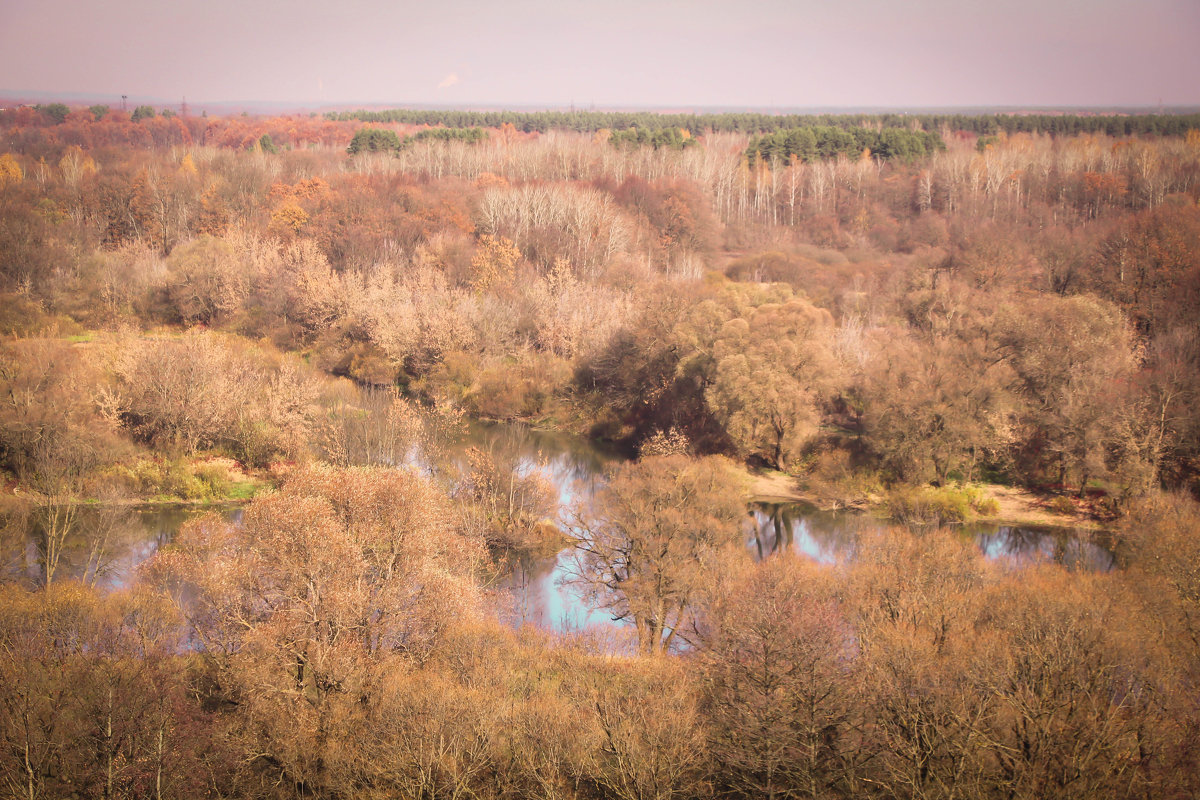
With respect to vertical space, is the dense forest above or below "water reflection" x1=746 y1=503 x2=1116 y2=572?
above

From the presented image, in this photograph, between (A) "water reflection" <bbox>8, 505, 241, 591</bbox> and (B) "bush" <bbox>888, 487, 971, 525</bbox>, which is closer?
(A) "water reflection" <bbox>8, 505, 241, 591</bbox>

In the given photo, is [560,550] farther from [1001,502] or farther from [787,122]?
[787,122]

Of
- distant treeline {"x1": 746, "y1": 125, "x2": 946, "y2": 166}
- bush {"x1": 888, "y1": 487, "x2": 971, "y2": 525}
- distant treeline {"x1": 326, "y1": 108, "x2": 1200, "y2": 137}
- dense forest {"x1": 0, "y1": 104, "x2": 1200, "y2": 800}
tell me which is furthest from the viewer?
distant treeline {"x1": 326, "y1": 108, "x2": 1200, "y2": 137}

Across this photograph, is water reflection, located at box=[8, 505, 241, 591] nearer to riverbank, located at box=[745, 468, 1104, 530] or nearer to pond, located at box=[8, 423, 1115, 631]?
pond, located at box=[8, 423, 1115, 631]

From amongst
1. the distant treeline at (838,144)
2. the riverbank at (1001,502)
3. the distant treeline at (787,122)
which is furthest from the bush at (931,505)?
the distant treeline at (787,122)

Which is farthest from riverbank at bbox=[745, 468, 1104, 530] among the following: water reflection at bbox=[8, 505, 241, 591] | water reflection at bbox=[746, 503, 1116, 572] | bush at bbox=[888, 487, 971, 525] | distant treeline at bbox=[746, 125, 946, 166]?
distant treeline at bbox=[746, 125, 946, 166]

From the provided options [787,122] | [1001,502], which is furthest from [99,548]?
[787,122]

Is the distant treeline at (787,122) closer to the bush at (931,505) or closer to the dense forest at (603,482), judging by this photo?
the dense forest at (603,482)
